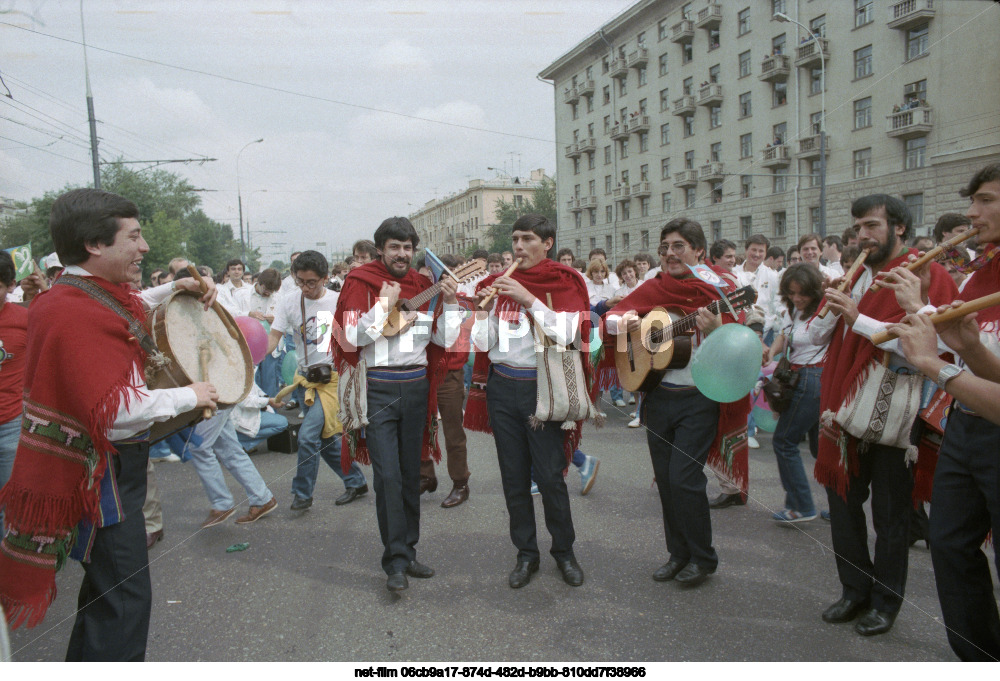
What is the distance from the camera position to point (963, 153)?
21016 mm

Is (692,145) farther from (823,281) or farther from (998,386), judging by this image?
(998,386)

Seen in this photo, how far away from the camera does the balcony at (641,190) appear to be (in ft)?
133

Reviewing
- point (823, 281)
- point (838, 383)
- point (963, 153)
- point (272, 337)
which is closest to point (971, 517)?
point (838, 383)

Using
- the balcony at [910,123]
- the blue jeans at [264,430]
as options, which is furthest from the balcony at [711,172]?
the blue jeans at [264,430]

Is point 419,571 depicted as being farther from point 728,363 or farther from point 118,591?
point 728,363

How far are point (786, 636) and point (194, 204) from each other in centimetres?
6895

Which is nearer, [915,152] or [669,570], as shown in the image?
[669,570]

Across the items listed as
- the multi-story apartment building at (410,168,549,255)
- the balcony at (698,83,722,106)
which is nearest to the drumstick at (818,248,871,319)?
the multi-story apartment building at (410,168,549,255)

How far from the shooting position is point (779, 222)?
31.1m

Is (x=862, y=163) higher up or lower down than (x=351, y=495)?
higher up

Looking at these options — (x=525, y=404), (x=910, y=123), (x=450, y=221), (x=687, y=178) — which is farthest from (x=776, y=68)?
(x=525, y=404)

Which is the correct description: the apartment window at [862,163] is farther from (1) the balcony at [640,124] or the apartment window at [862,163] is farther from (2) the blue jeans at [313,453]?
(2) the blue jeans at [313,453]

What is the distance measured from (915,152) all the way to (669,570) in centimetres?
2634

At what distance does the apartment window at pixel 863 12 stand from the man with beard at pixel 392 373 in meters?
27.9
